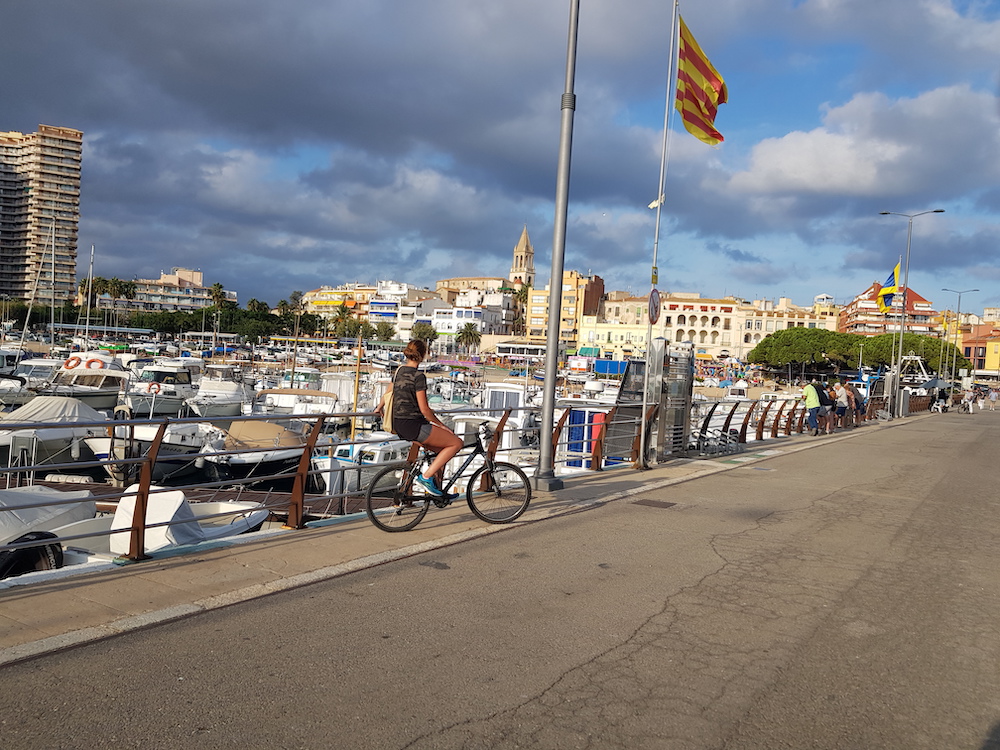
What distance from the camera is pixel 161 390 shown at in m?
38.4

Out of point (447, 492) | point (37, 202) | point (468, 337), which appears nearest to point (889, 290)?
point (447, 492)

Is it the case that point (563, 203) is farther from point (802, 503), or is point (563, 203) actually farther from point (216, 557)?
point (216, 557)

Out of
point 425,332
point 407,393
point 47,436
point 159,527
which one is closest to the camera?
point 407,393

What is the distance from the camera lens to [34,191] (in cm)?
16788

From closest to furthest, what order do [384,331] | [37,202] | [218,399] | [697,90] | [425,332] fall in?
[697,90] < [218,399] < [425,332] < [37,202] < [384,331]

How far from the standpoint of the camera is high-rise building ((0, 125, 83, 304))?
168 m

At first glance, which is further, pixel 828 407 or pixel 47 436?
pixel 828 407

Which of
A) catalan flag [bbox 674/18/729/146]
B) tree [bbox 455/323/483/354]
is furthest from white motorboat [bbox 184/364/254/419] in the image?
tree [bbox 455/323/483/354]

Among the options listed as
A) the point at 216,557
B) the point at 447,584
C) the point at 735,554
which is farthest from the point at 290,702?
the point at 735,554

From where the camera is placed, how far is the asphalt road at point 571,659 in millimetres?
3895

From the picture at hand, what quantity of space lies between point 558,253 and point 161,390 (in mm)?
32564

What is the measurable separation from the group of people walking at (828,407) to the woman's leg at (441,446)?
63.8 ft

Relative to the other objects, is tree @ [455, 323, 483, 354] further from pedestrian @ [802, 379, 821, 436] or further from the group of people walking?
pedestrian @ [802, 379, 821, 436]

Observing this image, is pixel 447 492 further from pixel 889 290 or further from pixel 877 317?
pixel 877 317
